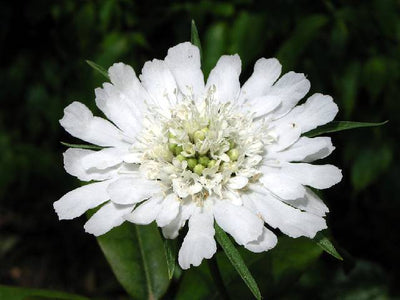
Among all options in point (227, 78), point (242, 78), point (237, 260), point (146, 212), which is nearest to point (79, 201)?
point (146, 212)

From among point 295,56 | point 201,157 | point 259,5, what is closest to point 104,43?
point 259,5

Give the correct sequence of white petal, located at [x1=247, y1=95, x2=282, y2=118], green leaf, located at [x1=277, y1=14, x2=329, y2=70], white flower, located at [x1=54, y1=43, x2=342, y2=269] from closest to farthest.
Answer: white flower, located at [x1=54, y1=43, x2=342, y2=269]
white petal, located at [x1=247, y1=95, x2=282, y2=118]
green leaf, located at [x1=277, y1=14, x2=329, y2=70]

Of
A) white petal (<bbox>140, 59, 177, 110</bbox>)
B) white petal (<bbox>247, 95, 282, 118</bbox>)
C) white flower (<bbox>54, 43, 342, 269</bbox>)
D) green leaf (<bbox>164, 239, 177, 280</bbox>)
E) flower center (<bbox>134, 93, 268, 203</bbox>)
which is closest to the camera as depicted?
green leaf (<bbox>164, 239, 177, 280</bbox>)

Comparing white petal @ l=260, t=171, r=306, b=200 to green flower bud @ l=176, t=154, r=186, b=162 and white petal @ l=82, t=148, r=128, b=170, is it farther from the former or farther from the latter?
white petal @ l=82, t=148, r=128, b=170

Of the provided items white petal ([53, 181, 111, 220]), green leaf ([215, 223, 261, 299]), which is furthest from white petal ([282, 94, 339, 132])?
white petal ([53, 181, 111, 220])

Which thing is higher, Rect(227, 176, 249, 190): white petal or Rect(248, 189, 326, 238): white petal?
Rect(227, 176, 249, 190): white petal

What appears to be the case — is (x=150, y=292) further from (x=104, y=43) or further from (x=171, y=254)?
(x=104, y=43)

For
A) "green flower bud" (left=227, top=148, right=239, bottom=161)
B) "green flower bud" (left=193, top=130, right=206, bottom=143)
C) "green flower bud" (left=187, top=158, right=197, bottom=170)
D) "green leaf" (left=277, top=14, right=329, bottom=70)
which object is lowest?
"green flower bud" (left=227, top=148, right=239, bottom=161)

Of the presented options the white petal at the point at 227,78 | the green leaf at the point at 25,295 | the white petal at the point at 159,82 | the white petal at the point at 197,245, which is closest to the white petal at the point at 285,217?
the white petal at the point at 197,245
